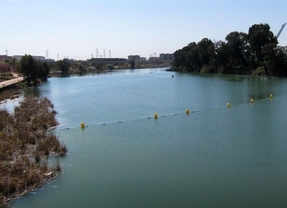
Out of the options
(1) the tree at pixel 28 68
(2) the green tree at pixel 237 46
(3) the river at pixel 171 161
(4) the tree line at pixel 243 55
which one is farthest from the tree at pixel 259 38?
(3) the river at pixel 171 161

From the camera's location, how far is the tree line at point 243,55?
61.5 m

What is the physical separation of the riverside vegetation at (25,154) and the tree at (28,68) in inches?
1274

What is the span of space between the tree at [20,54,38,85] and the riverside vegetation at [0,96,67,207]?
3235 centimetres

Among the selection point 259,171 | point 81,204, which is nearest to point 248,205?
point 259,171

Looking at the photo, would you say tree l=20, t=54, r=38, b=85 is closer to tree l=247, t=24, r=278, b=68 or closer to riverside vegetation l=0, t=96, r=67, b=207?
riverside vegetation l=0, t=96, r=67, b=207

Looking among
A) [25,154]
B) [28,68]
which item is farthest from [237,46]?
[25,154]

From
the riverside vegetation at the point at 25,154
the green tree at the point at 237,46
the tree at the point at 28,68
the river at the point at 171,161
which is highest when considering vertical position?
the green tree at the point at 237,46

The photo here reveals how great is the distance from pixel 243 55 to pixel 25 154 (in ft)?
220

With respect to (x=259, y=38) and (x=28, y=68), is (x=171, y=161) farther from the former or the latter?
(x=259, y=38)

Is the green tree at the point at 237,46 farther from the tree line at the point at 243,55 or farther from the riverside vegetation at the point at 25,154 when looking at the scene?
the riverside vegetation at the point at 25,154

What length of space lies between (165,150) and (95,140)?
4.39 meters

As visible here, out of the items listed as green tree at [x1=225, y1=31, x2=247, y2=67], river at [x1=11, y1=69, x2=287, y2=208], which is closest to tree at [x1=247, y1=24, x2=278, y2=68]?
green tree at [x1=225, y1=31, x2=247, y2=67]

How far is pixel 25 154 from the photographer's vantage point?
1420 cm

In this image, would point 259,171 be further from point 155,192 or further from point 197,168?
point 155,192
